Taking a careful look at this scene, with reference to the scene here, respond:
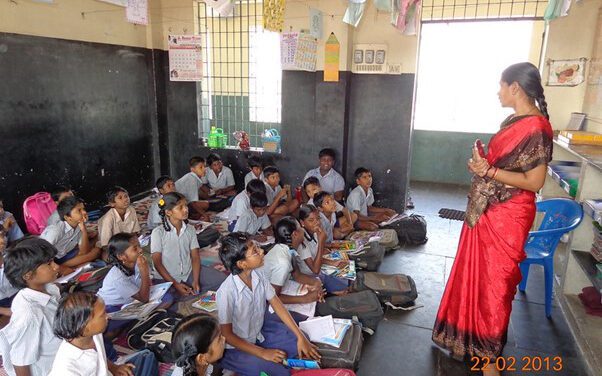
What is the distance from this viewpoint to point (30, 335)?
2201mm

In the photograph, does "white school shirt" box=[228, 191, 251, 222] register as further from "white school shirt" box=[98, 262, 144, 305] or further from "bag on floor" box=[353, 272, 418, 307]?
"white school shirt" box=[98, 262, 144, 305]

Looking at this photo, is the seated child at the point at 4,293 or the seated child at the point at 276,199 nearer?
the seated child at the point at 4,293

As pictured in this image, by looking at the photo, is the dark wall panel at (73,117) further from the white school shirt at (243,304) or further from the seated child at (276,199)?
the white school shirt at (243,304)


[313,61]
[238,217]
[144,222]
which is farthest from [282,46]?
[144,222]

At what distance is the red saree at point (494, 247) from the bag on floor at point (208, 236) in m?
2.61

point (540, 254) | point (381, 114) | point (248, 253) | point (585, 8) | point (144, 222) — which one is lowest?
point (144, 222)

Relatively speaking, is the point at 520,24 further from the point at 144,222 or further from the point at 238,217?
the point at 144,222

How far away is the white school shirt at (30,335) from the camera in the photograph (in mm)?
2178

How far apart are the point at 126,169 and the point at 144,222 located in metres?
1.40

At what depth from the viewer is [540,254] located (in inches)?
142

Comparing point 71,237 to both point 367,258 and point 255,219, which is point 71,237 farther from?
point 367,258

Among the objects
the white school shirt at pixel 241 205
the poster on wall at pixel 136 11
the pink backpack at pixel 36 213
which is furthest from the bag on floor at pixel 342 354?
the poster on wall at pixel 136 11

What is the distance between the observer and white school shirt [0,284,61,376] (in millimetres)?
2178

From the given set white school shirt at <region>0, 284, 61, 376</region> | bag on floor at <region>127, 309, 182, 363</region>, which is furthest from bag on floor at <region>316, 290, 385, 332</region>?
white school shirt at <region>0, 284, 61, 376</region>
